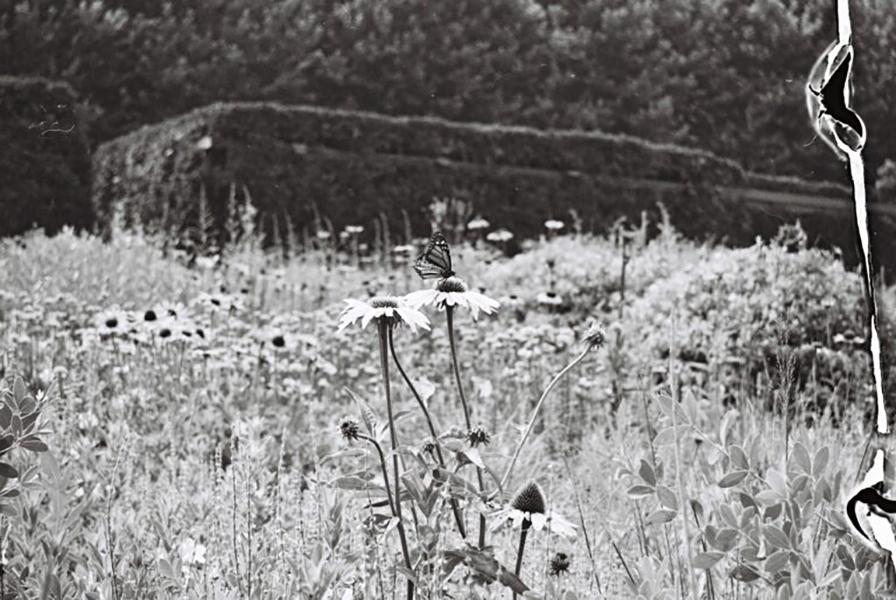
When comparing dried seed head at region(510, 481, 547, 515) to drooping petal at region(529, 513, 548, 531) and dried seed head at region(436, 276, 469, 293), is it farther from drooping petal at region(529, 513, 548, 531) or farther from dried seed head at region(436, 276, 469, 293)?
dried seed head at region(436, 276, 469, 293)

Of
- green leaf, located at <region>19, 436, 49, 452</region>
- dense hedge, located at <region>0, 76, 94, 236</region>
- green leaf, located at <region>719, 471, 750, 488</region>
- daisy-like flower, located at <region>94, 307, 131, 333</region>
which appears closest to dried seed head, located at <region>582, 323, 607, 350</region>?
green leaf, located at <region>719, 471, 750, 488</region>

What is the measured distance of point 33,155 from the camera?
18.2ft

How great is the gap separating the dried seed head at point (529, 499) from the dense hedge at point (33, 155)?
4.06 metres

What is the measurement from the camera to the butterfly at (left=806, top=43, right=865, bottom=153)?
102cm

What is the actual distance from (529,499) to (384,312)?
0.93 ft

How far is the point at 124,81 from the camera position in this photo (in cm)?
795

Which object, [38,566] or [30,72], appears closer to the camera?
[38,566]

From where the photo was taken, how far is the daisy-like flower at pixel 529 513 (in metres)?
1.19

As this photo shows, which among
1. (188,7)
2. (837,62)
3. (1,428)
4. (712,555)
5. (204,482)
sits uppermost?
(188,7)

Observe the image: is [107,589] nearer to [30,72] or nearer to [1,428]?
[1,428]

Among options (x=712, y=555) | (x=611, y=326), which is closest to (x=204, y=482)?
(x=712, y=555)

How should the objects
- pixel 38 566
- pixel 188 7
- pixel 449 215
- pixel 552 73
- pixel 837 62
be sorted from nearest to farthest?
pixel 837 62
pixel 38 566
pixel 449 215
pixel 188 7
pixel 552 73

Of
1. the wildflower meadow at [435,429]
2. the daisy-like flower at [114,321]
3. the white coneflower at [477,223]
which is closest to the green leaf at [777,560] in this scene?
the wildflower meadow at [435,429]

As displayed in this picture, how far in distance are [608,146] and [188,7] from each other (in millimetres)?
3631
